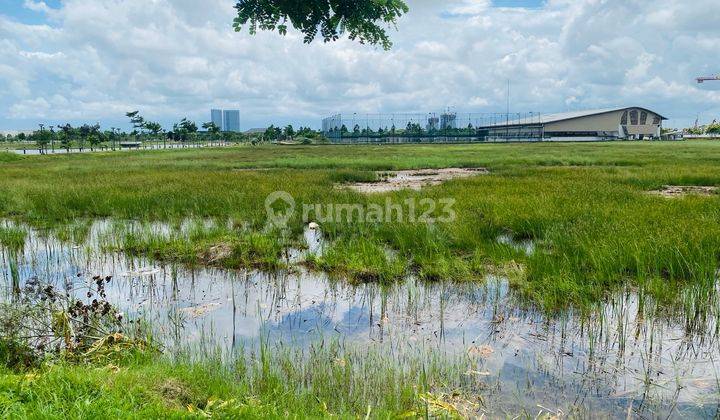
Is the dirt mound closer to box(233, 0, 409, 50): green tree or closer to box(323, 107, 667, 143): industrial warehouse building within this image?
box(233, 0, 409, 50): green tree

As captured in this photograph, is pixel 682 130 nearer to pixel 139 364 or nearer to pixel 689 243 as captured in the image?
pixel 689 243

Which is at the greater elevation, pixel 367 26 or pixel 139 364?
pixel 367 26

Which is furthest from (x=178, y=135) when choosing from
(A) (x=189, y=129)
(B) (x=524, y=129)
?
(B) (x=524, y=129)

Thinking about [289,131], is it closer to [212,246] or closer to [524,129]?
[524,129]

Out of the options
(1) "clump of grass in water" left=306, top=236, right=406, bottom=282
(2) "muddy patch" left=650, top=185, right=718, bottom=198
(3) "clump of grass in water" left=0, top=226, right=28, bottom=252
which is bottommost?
(1) "clump of grass in water" left=306, top=236, right=406, bottom=282

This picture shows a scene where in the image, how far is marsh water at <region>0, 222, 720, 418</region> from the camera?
4.33m

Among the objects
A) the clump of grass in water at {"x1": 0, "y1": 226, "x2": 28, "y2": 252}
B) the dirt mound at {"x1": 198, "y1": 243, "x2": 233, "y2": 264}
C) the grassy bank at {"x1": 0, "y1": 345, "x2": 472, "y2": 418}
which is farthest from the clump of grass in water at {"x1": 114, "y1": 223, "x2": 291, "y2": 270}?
the grassy bank at {"x1": 0, "y1": 345, "x2": 472, "y2": 418}

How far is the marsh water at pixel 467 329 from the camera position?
4332 millimetres

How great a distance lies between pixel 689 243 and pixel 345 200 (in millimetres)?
8702

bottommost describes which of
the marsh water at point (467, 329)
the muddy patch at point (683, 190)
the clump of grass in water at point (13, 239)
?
the marsh water at point (467, 329)

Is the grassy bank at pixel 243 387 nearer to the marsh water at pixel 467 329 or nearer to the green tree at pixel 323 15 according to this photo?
the marsh water at pixel 467 329

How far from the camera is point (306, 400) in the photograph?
160 inches

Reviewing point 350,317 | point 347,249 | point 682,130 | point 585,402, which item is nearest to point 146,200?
point 347,249

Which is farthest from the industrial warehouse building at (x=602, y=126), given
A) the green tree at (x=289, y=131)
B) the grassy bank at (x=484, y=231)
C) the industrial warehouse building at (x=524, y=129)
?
the grassy bank at (x=484, y=231)
